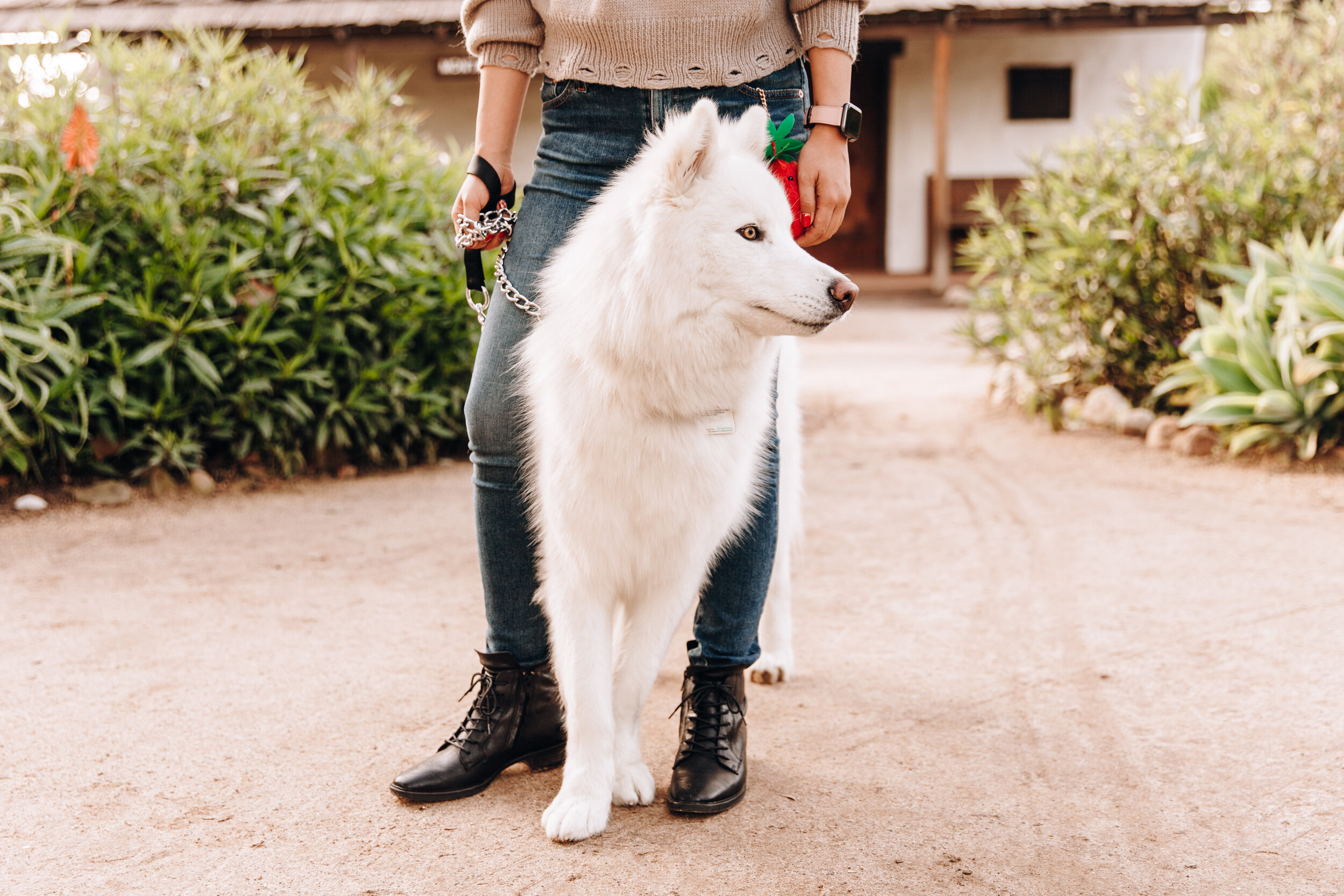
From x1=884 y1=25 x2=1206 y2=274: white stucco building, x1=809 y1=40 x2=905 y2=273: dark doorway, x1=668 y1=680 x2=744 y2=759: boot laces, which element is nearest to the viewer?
x1=668 y1=680 x2=744 y2=759: boot laces

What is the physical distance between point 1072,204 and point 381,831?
4.97 metres

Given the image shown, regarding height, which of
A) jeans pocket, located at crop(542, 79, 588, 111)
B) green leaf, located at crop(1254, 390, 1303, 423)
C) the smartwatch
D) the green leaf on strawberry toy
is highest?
jeans pocket, located at crop(542, 79, 588, 111)

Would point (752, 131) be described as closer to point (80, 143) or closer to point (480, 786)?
point (480, 786)

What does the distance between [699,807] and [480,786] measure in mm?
446

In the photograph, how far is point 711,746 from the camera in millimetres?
2100

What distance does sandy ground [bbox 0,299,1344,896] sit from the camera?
6.07 ft

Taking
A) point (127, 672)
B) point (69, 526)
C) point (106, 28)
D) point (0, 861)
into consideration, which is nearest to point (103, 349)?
point (69, 526)

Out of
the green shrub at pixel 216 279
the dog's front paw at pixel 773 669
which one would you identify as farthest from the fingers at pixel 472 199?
the green shrub at pixel 216 279

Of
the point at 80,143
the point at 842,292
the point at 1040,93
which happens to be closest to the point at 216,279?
the point at 80,143

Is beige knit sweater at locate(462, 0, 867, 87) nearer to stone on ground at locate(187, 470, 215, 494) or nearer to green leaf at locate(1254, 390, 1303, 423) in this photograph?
stone on ground at locate(187, 470, 215, 494)

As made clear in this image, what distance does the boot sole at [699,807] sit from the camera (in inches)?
78.5

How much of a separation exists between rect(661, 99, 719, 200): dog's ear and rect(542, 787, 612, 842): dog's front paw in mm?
1093

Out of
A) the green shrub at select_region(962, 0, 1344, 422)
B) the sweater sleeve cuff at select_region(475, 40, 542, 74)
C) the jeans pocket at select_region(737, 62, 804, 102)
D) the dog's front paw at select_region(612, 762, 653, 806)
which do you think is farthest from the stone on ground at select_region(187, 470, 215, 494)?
the green shrub at select_region(962, 0, 1344, 422)

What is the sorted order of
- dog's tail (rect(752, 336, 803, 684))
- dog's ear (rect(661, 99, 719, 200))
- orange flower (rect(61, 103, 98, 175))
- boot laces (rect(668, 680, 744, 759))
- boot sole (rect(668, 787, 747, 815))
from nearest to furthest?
dog's ear (rect(661, 99, 719, 200))
boot sole (rect(668, 787, 747, 815))
boot laces (rect(668, 680, 744, 759))
dog's tail (rect(752, 336, 803, 684))
orange flower (rect(61, 103, 98, 175))
